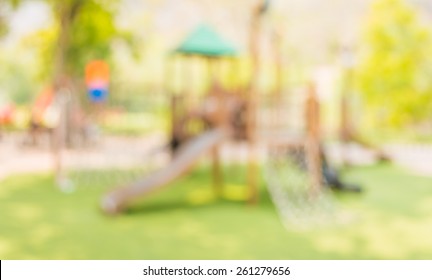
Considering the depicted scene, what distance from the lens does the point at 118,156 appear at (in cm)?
630

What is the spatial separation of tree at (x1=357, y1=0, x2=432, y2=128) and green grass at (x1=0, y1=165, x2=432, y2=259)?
2904mm

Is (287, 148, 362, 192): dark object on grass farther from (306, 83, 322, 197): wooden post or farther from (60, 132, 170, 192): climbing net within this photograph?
(60, 132, 170, 192): climbing net

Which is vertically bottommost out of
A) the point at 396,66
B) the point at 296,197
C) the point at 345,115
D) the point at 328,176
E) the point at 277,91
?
the point at 296,197

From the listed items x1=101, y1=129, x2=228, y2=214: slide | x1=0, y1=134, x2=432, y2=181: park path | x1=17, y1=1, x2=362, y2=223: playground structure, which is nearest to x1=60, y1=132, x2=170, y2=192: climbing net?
x1=0, y1=134, x2=432, y2=181: park path

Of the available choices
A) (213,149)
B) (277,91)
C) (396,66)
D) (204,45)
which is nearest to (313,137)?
(213,149)

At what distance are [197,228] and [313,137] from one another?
1296 millimetres

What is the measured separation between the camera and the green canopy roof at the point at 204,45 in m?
5.62

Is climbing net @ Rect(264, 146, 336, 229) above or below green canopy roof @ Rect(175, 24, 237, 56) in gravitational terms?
below

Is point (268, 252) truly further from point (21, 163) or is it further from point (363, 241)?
point (21, 163)

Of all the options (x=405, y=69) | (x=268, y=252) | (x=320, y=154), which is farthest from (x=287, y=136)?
(x=405, y=69)

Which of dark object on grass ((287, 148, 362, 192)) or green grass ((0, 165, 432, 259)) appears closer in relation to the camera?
green grass ((0, 165, 432, 259))

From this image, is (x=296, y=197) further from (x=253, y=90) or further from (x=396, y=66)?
(x=396, y=66)

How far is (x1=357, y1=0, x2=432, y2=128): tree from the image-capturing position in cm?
707

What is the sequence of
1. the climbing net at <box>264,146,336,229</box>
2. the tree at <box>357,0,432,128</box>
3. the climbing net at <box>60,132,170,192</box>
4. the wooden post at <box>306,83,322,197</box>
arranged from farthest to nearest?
the tree at <box>357,0,432,128</box>, the climbing net at <box>60,132,170,192</box>, the wooden post at <box>306,83,322,197</box>, the climbing net at <box>264,146,336,229</box>
